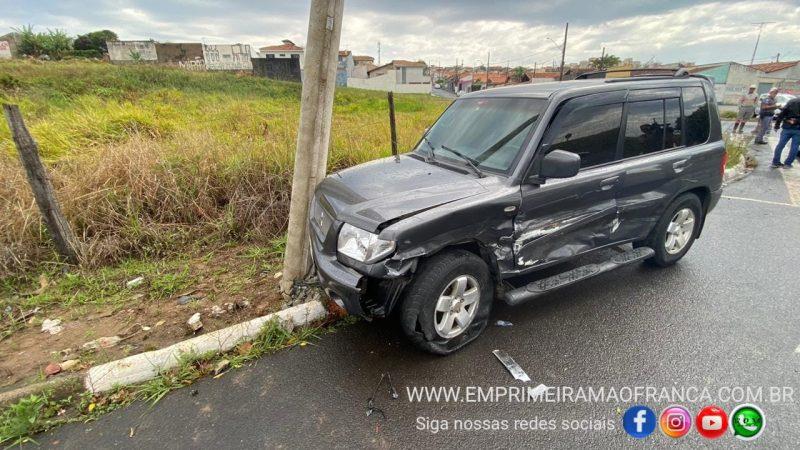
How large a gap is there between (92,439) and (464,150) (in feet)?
10.2

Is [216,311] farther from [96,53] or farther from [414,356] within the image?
[96,53]

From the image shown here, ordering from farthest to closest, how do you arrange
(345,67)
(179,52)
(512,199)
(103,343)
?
1. (345,67)
2. (179,52)
3. (103,343)
4. (512,199)

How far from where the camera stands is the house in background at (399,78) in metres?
54.9

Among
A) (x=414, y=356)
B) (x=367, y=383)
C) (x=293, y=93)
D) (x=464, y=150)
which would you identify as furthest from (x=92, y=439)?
(x=293, y=93)

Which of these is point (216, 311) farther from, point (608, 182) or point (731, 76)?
point (731, 76)

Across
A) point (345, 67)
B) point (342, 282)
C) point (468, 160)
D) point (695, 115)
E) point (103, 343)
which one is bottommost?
point (103, 343)

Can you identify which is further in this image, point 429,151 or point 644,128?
point 429,151

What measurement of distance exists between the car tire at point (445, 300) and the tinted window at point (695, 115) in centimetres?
268

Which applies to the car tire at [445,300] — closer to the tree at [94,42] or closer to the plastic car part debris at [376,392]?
the plastic car part debris at [376,392]

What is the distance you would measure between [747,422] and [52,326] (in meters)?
4.88

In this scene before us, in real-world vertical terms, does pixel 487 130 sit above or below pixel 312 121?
below

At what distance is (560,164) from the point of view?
2457mm

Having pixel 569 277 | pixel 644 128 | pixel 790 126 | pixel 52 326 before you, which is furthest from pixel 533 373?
pixel 790 126

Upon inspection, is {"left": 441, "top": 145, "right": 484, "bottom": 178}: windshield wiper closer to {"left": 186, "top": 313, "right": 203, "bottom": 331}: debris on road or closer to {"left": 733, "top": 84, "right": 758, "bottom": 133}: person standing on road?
{"left": 186, "top": 313, "right": 203, "bottom": 331}: debris on road
